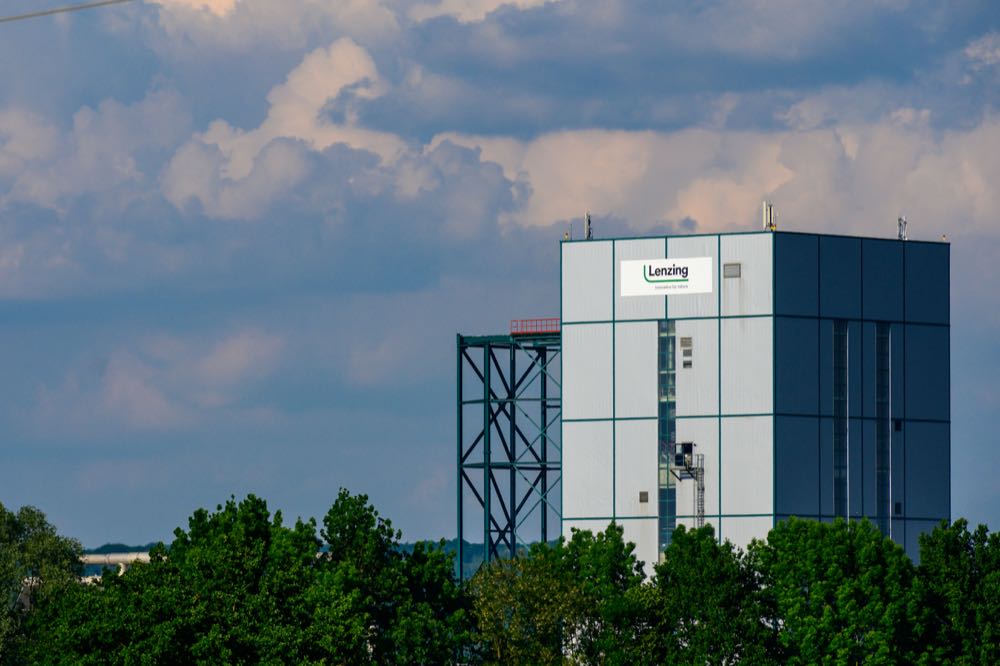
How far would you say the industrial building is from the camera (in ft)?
413

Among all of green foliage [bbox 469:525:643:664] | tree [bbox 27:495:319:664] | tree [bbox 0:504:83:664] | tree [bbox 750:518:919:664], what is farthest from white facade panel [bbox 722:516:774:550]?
tree [bbox 0:504:83:664]

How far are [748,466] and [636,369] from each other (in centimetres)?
930

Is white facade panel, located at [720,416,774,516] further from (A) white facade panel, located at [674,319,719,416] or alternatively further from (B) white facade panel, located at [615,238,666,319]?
(B) white facade panel, located at [615,238,666,319]

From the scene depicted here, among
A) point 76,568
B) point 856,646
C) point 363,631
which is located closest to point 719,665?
point 856,646

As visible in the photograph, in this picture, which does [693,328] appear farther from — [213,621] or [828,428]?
[213,621]

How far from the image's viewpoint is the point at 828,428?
127562mm

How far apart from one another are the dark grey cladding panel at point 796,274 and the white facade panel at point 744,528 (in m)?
12.9

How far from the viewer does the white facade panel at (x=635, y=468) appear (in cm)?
12712

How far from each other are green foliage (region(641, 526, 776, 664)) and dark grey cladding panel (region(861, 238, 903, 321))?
2839 centimetres

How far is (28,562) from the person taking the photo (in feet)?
531

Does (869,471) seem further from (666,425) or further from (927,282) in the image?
(927,282)

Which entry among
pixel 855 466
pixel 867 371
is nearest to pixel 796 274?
pixel 867 371

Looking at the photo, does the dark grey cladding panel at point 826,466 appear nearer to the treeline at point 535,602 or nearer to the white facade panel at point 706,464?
the white facade panel at point 706,464

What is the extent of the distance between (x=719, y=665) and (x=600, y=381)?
3092 centimetres
